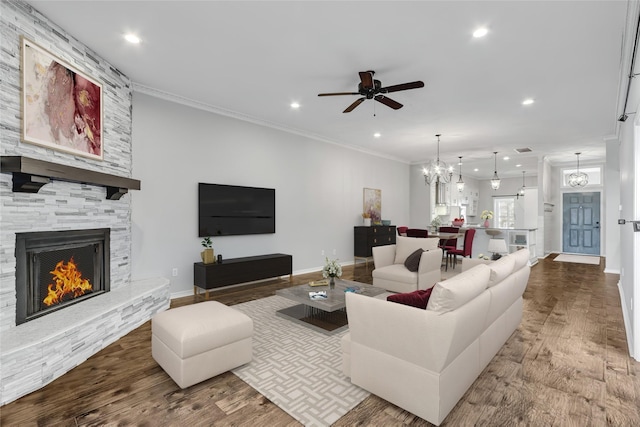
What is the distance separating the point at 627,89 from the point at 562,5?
7.39ft

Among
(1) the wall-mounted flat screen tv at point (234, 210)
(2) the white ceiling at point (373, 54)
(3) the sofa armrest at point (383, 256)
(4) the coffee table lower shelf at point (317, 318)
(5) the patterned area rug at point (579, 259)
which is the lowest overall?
(5) the patterned area rug at point (579, 259)

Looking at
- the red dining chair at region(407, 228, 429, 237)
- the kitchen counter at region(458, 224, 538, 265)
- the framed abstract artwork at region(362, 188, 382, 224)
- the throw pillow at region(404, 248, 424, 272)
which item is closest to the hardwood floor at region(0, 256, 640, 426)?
the throw pillow at region(404, 248, 424, 272)

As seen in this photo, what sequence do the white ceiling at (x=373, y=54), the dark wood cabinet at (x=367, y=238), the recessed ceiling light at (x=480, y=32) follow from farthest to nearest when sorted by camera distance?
the dark wood cabinet at (x=367, y=238) → the recessed ceiling light at (x=480, y=32) → the white ceiling at (x=373, y=54)

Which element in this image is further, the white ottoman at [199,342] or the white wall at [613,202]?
the white wall at [613,202]

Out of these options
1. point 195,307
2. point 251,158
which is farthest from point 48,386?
point 251,158

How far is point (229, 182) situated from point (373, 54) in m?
3.10

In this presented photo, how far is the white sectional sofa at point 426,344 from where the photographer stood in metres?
Result: 1.85

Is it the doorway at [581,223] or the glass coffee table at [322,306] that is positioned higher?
the doorway at [581,223]

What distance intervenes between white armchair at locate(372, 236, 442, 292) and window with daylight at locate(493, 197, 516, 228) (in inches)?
368

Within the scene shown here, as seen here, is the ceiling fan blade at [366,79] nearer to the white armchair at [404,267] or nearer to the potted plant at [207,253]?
the white armchair at [404,267]

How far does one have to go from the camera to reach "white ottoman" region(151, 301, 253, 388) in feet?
7.53

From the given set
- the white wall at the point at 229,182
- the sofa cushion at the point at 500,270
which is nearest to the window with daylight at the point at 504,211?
the white wall at the point at 229,182

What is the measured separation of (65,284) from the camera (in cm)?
313

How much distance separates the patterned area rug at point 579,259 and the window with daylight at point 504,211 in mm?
3117
